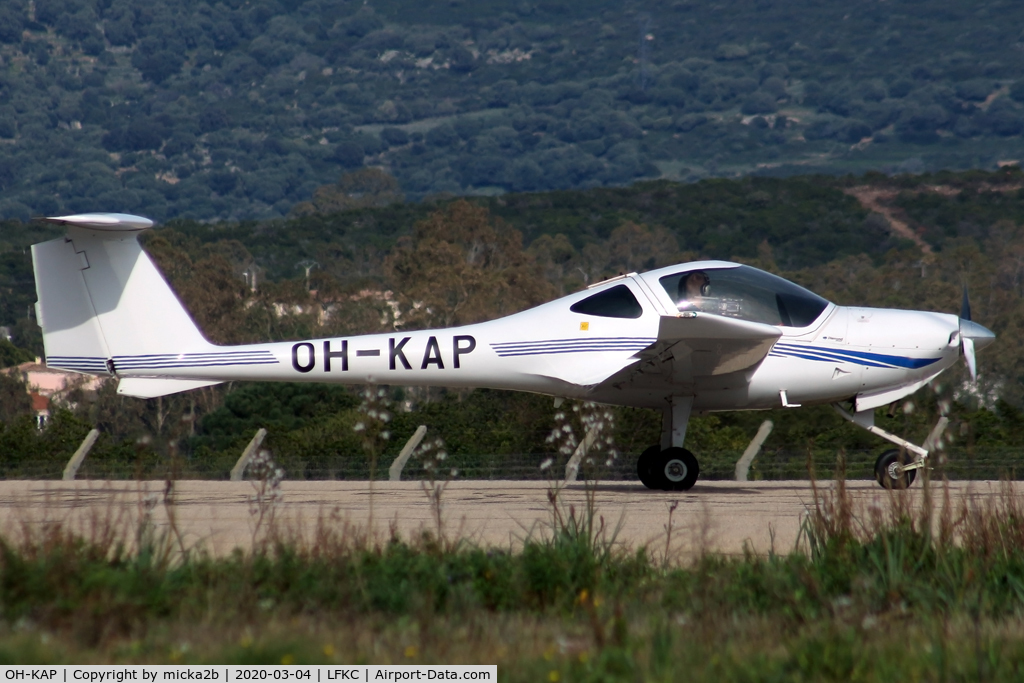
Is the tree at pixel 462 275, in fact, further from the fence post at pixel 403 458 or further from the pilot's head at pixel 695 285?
the pilot's head at pixel 695 285

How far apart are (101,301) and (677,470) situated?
6.01 m

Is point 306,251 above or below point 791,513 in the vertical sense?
above

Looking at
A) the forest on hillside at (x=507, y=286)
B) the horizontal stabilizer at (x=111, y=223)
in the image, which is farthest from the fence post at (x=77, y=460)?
the horizontal stabilizer at (x=111, y=223)

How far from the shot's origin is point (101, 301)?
1224cm

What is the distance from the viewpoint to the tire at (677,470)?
41.3 ft

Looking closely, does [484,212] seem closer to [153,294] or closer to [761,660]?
[153,294]

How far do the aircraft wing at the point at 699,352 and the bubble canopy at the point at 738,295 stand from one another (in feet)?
0.65

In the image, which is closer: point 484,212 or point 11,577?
point 11,577

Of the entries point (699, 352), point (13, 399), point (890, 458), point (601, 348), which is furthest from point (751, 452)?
point (13, 399)

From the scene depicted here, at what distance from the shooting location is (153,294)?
40.7ft

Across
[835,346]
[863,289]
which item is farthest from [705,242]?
[835,346]

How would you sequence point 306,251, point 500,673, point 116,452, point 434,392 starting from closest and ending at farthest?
point 500,673, point 116,452, point 434,392, point 306,251

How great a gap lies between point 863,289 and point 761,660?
5586 cm

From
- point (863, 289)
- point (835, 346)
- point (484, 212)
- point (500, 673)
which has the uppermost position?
point (484, 212)
